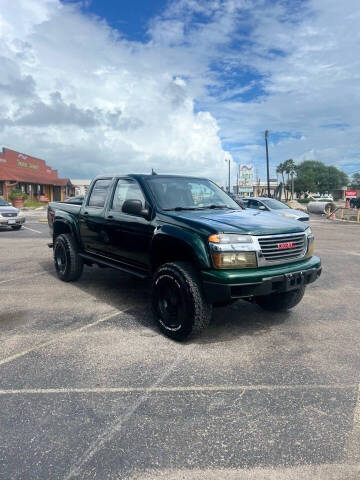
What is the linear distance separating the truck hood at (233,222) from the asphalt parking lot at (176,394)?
1236 millimetres

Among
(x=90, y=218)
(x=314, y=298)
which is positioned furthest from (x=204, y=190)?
(x=314, y=298)

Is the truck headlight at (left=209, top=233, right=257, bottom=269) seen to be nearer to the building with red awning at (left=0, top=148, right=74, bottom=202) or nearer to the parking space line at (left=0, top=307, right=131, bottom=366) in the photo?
the parking space line at (left=0, top=307, right=131, bottom=366)

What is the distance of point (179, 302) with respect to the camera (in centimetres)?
395

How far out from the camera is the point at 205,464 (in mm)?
2219

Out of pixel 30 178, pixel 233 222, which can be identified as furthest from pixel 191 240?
pixel 30 178

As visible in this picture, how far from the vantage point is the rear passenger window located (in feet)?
18.5

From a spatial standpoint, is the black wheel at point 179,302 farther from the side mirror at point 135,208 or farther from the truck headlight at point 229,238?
the side mirror at point 135,208

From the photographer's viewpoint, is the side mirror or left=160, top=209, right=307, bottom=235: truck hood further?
the side mirror

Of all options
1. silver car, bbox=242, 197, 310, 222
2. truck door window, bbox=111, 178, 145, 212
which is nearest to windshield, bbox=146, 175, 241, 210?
truck door window, bbox=111, 178, 145, 212

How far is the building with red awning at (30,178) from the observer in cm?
3569

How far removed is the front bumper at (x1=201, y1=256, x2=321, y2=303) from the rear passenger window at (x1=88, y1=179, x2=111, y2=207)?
2.58 meters

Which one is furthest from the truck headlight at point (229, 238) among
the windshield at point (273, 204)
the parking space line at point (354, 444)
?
the windshield at point (273, 204)

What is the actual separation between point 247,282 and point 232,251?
337mm

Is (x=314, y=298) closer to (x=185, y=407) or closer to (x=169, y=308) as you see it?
(x=169, y=308)
